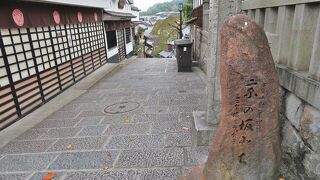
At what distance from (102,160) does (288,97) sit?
11.3ft

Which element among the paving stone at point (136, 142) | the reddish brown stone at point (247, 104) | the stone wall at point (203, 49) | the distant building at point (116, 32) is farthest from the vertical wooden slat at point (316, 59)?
the distant building at point (116, 32)

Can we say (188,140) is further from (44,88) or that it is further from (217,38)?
(44,88)

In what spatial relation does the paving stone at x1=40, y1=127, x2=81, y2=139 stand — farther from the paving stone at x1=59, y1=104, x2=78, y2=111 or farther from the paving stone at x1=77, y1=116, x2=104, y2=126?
the paving stone at x1=59, y1=104, x2=78, y2=111

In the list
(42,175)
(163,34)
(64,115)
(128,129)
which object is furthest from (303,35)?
(163,34)

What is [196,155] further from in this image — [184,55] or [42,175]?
[184,55]

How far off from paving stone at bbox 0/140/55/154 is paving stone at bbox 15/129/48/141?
21cm

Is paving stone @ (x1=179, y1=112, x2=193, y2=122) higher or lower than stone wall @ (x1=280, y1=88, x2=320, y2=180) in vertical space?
lower

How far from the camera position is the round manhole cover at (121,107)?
24.2 feet

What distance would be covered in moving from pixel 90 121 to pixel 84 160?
2.11m

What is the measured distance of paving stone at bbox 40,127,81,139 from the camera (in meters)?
5.91

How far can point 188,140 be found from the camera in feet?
17.2

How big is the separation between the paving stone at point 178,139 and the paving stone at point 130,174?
889mm

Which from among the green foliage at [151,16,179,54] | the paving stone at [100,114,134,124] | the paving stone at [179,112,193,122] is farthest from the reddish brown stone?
the green foliage at [151,16,179,54]

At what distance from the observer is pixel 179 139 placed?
5.33 m
